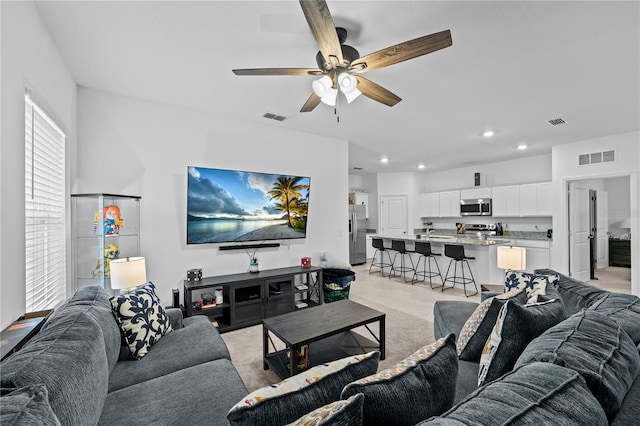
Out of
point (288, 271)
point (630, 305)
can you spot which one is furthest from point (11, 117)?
point (630, 305)

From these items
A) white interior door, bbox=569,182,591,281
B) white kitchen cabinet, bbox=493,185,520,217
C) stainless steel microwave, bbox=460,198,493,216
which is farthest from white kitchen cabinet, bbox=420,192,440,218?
white interior door, bbox=569,182,591,281

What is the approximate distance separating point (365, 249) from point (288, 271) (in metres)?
4.46

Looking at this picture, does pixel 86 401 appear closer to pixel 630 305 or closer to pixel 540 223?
pixel 630 305

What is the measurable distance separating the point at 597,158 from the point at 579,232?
157 centimetres

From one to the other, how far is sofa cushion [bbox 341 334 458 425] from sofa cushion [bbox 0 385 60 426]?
0.83m

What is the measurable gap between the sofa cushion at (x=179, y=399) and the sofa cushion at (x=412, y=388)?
81cm

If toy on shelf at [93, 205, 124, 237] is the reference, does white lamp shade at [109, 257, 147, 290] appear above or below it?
below

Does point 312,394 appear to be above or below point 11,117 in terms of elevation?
below

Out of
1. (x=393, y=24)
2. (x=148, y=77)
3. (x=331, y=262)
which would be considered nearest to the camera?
(x=393, y=24)

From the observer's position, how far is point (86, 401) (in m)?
1.12

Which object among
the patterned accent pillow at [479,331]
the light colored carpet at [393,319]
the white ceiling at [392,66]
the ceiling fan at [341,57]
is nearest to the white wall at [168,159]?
the white ceiling at [392,66]

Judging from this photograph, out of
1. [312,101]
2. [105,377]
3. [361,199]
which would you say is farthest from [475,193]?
[105,377]

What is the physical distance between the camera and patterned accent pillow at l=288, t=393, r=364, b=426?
676 mm

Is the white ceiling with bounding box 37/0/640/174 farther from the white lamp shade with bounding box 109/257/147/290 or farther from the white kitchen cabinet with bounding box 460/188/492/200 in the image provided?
the white kitchen cabinet with bounding box 460/188/492/200
